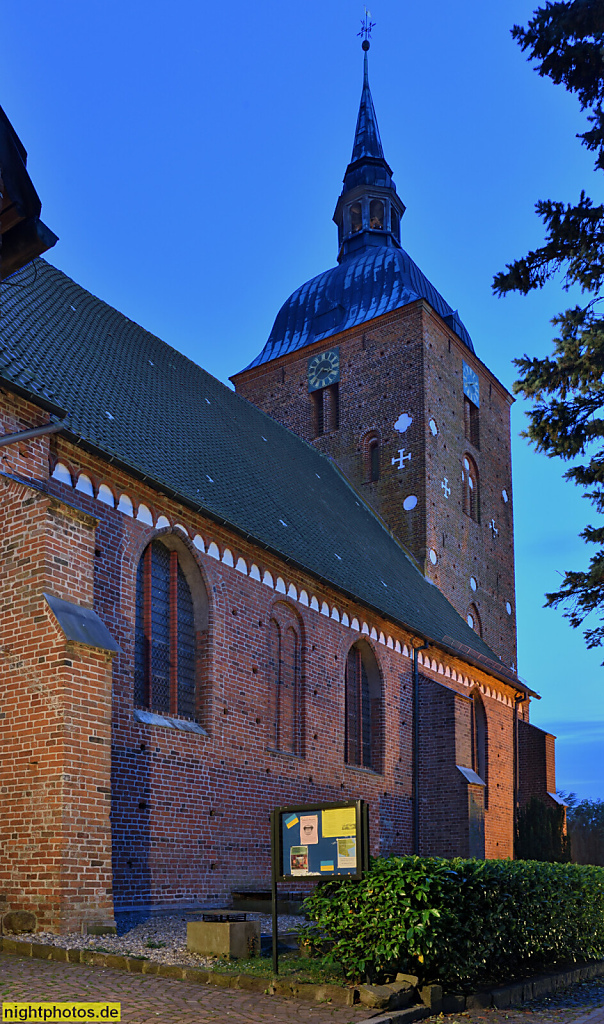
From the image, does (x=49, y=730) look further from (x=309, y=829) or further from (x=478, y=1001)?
(x=478, y=1001)

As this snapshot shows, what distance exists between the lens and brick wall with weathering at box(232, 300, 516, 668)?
92.8 feet

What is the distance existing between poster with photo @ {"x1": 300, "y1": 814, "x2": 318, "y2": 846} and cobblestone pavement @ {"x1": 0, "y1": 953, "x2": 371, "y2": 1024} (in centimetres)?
120

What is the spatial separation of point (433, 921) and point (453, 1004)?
0.64 meters

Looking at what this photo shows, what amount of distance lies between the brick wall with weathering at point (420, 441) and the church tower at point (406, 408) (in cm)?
4

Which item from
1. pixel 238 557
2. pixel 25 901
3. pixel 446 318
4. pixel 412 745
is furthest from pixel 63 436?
pixel 446 318

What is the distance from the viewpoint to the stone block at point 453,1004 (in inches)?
293

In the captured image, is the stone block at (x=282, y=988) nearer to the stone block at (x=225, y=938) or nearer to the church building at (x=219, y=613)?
the stone block at (x=225, y=938)

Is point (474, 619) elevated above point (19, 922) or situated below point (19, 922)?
above

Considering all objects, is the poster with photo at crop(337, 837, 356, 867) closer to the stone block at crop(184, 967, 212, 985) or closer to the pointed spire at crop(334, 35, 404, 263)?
the stone block at crop(184, 967, 212, 985)

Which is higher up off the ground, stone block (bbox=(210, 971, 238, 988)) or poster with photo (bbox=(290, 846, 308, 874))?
poster with photo (bbox=(290, 846, 308, 874))

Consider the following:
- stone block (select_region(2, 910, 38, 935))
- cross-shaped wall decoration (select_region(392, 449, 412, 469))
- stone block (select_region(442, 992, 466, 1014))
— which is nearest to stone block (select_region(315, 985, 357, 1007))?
stone block (select_region(442, 992, 466, 1014))

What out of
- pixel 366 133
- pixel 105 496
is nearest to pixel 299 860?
pixel 105 496

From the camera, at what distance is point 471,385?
3234 cm

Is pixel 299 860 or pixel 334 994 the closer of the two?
pixel 334 994
